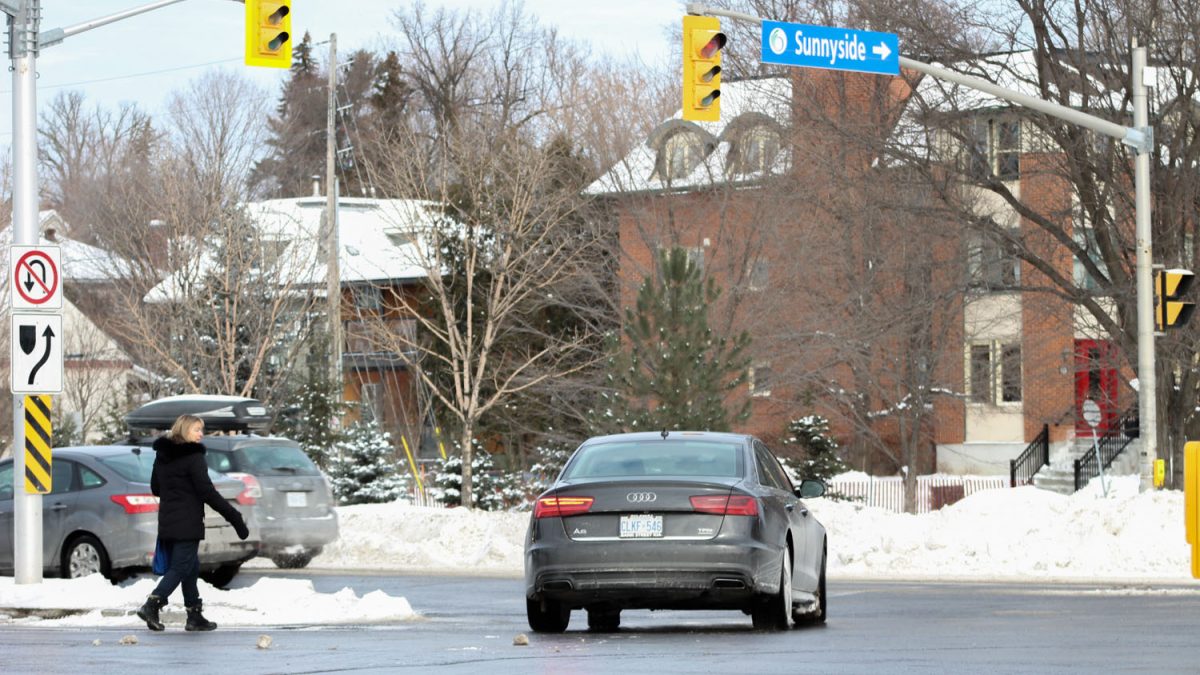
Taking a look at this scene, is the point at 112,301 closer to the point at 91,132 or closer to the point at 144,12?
the point at 91,132

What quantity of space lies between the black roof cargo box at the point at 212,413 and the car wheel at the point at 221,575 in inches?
189

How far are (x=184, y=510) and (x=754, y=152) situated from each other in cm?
3523

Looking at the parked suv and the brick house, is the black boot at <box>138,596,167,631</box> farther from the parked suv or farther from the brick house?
the brick house

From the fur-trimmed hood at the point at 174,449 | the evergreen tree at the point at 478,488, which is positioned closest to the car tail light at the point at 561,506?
the fur-trimmed hood at the point at 174,449

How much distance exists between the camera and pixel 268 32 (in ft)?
62.4

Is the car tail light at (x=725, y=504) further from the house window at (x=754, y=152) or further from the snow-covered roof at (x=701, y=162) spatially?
the house window at (x=754, y=152)

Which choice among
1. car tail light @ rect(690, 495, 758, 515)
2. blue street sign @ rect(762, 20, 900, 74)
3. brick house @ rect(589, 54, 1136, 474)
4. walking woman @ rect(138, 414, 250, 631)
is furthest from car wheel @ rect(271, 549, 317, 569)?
brick house @ rect(589, 54, 1136, 474)

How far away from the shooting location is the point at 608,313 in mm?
50031

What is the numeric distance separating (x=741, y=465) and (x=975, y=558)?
37.7 ft

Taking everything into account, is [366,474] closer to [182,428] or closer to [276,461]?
[276,461]

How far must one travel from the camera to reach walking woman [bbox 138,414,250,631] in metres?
14.2

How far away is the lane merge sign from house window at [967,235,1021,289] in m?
19.8

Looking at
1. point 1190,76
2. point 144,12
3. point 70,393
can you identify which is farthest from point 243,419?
point 70,393

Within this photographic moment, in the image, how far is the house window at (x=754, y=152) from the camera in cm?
4688
